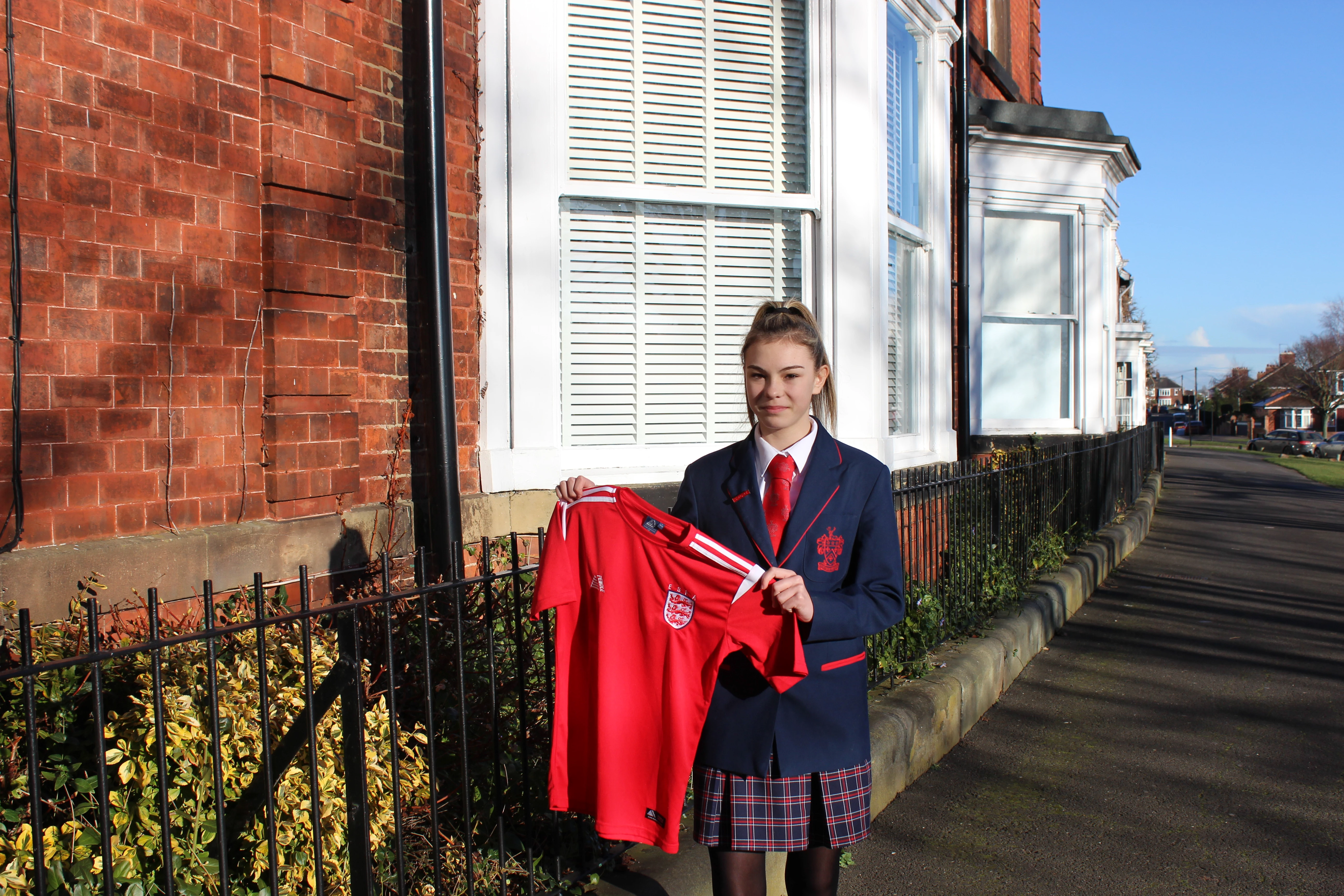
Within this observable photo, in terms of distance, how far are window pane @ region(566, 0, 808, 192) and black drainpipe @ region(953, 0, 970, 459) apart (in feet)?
12.5

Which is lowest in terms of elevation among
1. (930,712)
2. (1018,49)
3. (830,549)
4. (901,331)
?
(930,712)

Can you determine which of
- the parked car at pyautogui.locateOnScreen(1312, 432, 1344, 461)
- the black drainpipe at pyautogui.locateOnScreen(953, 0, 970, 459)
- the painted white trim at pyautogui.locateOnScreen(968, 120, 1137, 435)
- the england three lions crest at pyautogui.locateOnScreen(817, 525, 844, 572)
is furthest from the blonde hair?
the parked car at pyautogui.locateOnScreen(1312, 432, 1344, 461)

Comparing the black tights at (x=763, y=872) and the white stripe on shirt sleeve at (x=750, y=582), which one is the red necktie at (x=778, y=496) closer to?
the white stripe on shirt sleeve at (x=750, y=582)

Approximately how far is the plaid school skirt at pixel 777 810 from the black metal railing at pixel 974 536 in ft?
7.95

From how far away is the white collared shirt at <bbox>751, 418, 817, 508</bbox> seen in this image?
250 cm

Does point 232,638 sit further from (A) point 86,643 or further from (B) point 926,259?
(B) point 926,259

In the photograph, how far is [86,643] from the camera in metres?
3.00

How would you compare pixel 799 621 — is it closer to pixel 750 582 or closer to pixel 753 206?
pixel 750 582

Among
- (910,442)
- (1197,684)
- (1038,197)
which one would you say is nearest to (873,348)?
(910,442)

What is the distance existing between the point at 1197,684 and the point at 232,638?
5465 mm

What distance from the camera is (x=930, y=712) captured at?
459 cm

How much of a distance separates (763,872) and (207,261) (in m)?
3.00

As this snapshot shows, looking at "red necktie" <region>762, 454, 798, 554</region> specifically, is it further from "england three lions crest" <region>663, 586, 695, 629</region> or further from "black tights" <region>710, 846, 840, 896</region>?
"black tights" <region>710, 846, 840, 896</region>

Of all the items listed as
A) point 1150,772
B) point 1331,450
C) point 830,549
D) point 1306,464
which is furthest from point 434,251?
point 1331,450
